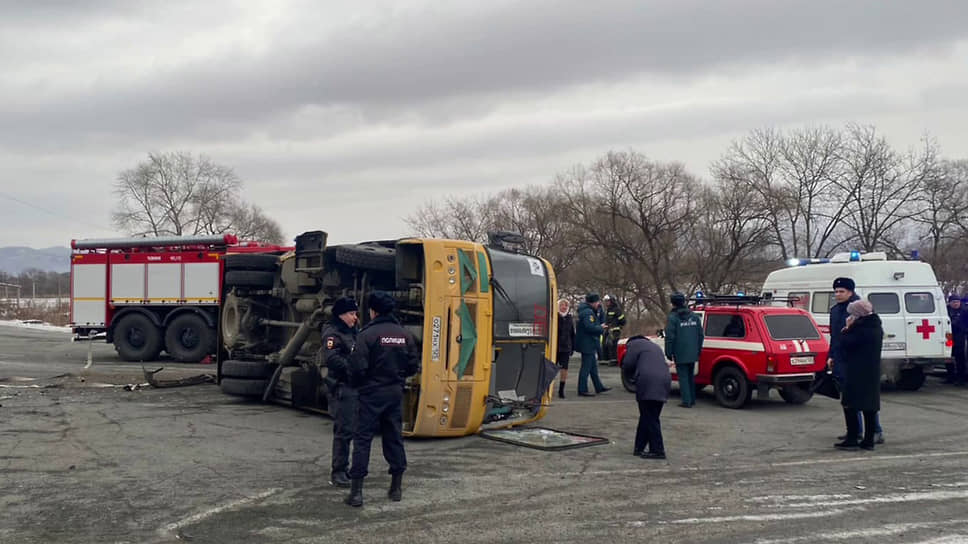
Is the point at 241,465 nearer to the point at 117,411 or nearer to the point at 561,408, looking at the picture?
the point at 117,411

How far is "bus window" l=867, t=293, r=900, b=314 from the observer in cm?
1457

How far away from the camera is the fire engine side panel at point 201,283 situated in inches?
746

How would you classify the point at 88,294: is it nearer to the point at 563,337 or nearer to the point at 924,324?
the point at 563,337

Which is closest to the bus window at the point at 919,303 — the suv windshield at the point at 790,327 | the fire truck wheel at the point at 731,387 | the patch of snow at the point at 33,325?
the suv windshield at the point at 790,327

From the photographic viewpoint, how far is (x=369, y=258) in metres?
9.86

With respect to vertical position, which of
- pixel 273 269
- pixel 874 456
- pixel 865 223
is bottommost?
pixel 874 456

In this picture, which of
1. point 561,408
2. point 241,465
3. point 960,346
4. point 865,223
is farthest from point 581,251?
point 241,465

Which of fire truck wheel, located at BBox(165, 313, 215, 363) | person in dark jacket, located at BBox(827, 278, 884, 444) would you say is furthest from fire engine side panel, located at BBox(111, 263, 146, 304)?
person in dark jacket, located at BBox(827, 278, 884, 444)

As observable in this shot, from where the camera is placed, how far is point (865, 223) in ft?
124

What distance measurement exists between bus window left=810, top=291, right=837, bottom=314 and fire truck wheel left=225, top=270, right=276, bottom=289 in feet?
33.6

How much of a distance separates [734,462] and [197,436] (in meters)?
6.20

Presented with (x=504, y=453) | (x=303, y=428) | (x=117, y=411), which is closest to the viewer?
(x=504, y=453)

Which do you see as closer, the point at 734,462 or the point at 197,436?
the point at 734,462

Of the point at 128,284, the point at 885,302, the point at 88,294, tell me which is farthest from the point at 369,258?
the point at 88,294
